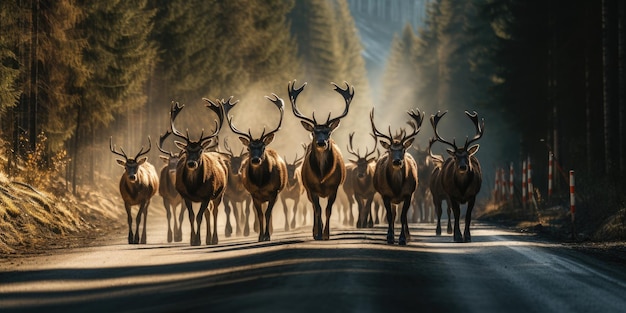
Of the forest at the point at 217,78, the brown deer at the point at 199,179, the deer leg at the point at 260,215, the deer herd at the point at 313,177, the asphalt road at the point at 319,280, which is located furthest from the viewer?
the forest at the point at 217,78

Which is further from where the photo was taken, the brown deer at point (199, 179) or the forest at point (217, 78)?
the forest at point (217, 78)

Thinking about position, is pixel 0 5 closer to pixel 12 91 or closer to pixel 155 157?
pixel 12 91

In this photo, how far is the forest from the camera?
25.4 meters

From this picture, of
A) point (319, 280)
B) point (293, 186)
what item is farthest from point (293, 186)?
point (319, 280)

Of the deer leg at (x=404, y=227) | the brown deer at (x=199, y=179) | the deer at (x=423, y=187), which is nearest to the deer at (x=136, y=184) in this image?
the brown deer at (x=199, y=179)

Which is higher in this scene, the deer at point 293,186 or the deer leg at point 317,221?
the deer at point 293,186

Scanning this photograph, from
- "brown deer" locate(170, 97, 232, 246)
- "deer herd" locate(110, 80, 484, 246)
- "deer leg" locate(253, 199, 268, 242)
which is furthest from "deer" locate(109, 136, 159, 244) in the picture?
"deer leg" locate(253, 199, 268, 242)

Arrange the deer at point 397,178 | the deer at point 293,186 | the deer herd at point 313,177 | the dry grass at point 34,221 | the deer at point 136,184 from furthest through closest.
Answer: the deer at point 293,186
the deer at point 136,184
the deer herd at point 313,177
the deer at point 397,178
the dry grass at point 34,221

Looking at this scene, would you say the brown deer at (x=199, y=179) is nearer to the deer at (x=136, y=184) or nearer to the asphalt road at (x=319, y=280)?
the deer at (x=136, y=184)

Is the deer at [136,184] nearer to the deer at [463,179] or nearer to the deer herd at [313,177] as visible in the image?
the deer herd at [313,177]

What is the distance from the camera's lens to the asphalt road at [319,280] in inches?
359

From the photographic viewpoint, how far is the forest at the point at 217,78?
83.2 ft

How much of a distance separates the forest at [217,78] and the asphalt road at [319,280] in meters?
6.58

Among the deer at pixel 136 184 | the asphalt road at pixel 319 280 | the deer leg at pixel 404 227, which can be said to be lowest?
the asphalt road at pixel 319 280
